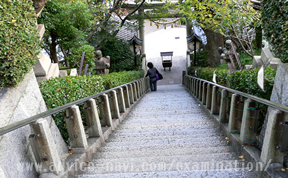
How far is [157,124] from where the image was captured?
5.43 meters

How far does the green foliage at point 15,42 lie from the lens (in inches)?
113

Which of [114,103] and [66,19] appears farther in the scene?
[66,19]

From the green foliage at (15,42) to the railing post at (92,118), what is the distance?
1.02 m

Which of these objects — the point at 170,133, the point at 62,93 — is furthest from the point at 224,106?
the point at 62,93

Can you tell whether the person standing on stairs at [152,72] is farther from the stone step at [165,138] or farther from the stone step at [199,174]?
the stone step at [199,174]

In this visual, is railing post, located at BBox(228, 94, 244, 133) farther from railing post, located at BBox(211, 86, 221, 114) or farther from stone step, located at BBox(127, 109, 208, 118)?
stone step, located at BBox(127, 109, 208, 118)

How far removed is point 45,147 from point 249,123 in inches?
101

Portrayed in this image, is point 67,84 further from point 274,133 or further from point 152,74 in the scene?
point 152,74

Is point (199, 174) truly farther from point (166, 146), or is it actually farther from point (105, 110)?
point (105, 110)

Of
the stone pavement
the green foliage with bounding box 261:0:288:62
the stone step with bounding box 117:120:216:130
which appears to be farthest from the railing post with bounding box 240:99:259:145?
the stone pavement

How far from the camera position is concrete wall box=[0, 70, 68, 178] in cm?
257

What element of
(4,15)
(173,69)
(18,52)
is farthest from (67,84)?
(173,69)

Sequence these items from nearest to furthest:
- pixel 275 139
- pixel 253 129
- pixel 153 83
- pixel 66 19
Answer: pixel 275 139, pixel 253 129, pixel 66 19, pixel 153 83

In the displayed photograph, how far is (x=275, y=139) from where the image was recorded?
255 cm
